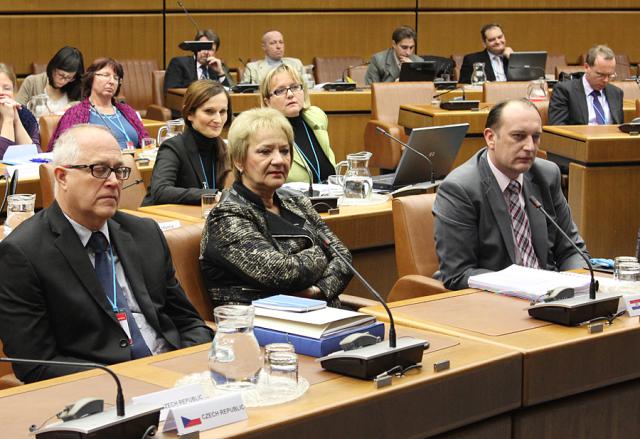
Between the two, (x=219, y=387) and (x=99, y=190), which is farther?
(x=99, y=190)

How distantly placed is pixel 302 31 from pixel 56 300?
9.92m

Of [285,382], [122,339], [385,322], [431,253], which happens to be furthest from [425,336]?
[431,253]

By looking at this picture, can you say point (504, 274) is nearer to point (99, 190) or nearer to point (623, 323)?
point (623, 323)

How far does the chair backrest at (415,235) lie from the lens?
4250 mm

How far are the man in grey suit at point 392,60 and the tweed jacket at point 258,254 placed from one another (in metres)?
7.02

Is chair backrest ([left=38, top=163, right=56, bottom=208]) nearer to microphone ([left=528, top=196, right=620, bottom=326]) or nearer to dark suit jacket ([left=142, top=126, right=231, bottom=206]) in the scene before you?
dark suit jacket ([left=142, top=126, right=231, bottom=206])

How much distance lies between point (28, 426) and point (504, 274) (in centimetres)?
182

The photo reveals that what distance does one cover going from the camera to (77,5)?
36.8 ft

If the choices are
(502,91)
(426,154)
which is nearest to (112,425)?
(426,154)

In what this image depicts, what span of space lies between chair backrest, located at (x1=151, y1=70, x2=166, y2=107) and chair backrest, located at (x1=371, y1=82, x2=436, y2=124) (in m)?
2.50

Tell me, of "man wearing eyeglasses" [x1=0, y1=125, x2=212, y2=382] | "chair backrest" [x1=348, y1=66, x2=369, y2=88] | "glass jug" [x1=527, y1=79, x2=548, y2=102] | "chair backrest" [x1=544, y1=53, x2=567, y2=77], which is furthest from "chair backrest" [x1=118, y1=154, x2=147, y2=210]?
"chair backrest" [x1=544, y1=53, x2=567, y2=77]

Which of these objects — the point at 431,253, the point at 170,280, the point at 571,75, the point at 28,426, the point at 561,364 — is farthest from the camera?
the point at 571,75

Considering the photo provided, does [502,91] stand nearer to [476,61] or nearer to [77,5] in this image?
[476,61]

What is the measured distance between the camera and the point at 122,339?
3074 mm
